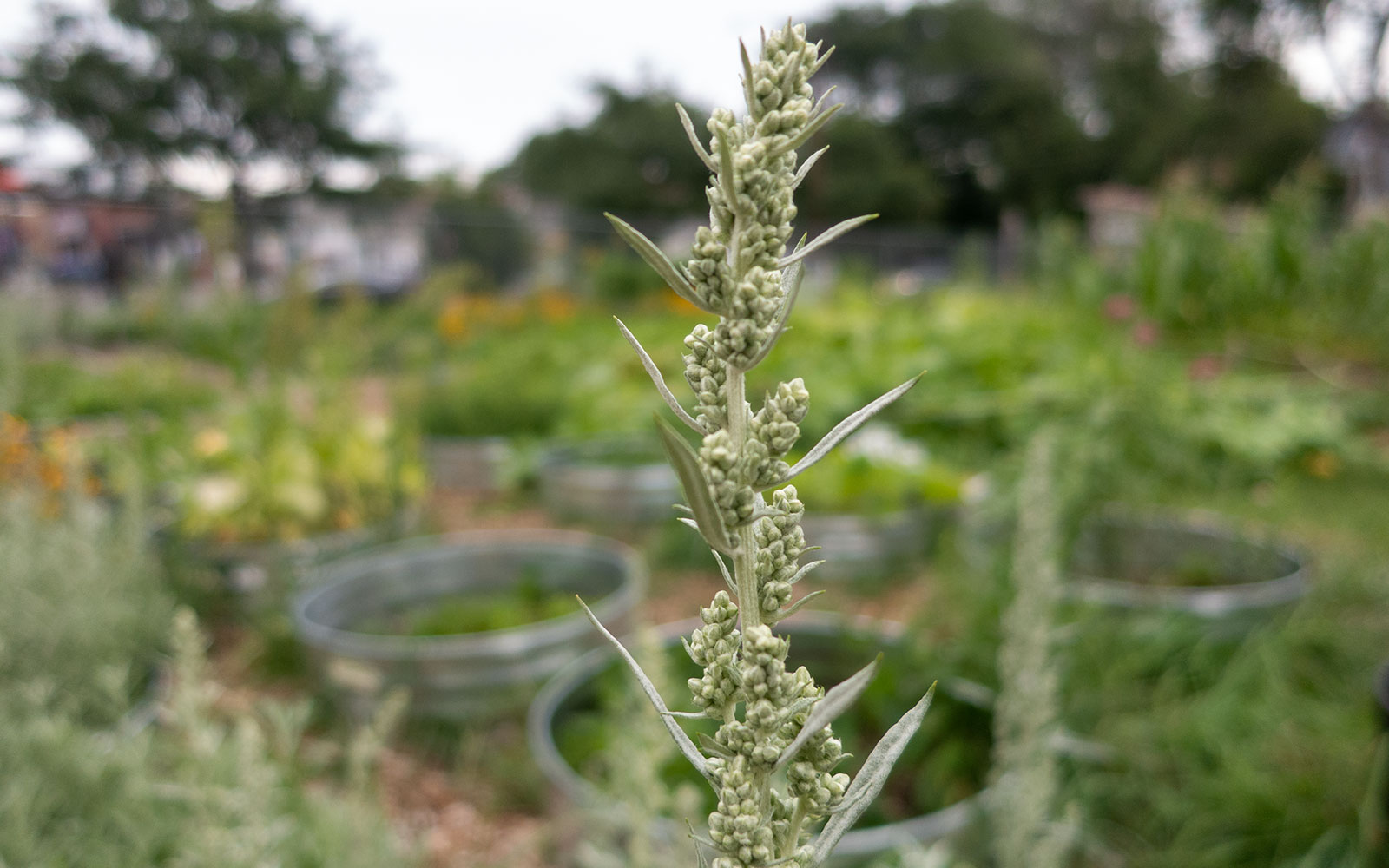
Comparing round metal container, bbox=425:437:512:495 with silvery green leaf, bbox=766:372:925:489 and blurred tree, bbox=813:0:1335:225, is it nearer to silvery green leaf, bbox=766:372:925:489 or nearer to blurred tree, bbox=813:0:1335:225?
silvery green leaf, bbox=766:372:925:489

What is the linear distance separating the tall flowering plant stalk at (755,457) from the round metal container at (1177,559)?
278 centimetres

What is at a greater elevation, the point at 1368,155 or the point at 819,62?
the point at 1368,155

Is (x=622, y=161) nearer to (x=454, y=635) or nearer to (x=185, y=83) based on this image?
(x=185, y=83)

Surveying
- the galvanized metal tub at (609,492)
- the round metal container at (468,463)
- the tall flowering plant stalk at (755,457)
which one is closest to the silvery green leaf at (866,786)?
the tall flowering plant stalk at (755,457)

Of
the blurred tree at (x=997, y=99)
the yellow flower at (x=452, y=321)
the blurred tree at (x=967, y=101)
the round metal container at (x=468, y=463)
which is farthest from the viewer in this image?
the blurred tree at (x=967, y=101)

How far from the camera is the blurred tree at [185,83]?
99.9 ft

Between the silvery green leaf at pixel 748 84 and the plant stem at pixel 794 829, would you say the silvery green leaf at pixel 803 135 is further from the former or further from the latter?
the plant stem at pixel 794 829

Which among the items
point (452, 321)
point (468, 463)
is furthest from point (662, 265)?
point (452, 321)

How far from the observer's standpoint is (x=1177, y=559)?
3.41 metres

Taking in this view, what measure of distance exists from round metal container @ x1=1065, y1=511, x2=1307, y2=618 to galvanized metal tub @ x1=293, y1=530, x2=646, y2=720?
1.74 meters

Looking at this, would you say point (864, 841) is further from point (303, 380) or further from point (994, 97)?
point (994, 97)

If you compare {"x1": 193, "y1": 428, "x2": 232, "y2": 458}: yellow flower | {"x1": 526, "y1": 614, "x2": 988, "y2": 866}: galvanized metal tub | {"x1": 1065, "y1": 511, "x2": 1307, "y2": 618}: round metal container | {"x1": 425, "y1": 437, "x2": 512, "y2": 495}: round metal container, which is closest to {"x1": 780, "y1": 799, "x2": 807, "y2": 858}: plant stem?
{"x1": 526, "y1": 614, "x2": 988, "y2": 866}: galvanized metal tub

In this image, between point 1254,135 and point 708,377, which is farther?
point 1254,135

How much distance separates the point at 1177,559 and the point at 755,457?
3598 millimetres
